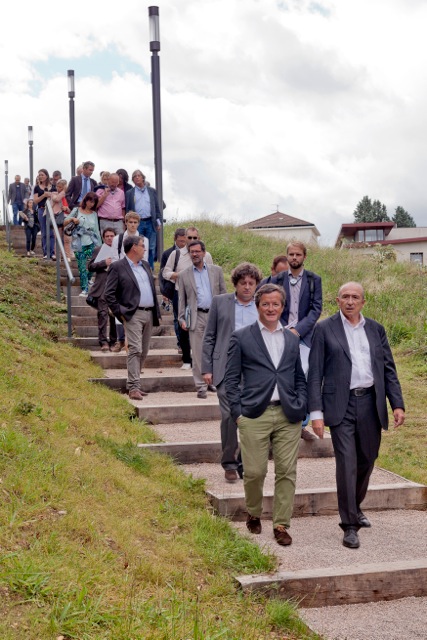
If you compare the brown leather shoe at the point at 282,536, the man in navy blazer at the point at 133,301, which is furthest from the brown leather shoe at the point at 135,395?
the brown leather shoe at the point at 282,536

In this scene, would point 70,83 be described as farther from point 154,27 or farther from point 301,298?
point 301,298

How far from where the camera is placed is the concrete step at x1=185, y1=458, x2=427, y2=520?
662 cm

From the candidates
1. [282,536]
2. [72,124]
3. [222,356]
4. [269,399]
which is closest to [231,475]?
[222,356]

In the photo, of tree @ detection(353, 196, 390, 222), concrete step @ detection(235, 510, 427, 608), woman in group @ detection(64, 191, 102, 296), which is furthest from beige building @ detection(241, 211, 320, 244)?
concrete step @ detection(235, 510, 427, 608)

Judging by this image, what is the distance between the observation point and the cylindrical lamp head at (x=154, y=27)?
15.1m

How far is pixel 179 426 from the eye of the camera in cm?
927

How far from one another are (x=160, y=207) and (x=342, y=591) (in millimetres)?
10694

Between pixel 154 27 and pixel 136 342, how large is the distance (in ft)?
24.7

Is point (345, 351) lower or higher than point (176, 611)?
higher

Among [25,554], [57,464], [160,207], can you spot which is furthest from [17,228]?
[25,554]

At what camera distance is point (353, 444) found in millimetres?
6051

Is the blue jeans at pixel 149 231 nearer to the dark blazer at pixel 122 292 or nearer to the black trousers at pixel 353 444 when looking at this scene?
the dark blazer at pixel 122 292

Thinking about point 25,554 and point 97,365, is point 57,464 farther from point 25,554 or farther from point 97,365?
point 97,365

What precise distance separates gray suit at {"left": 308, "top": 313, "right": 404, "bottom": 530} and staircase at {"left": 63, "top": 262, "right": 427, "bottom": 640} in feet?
1.33
